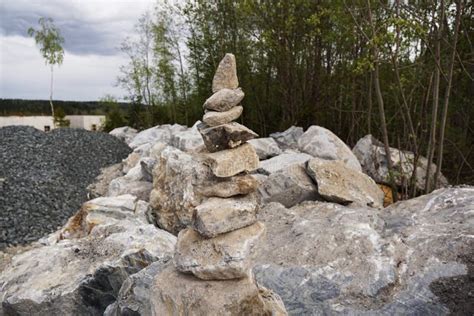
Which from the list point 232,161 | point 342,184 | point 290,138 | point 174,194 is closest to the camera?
point 232,161

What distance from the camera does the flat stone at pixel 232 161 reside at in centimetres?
313

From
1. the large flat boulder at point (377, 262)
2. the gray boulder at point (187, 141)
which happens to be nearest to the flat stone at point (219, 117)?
the large flat boulder at point (377, 262)

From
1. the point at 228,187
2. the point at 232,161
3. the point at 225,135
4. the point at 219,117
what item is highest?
the point at 219,117

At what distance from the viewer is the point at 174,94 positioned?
18.8 metres

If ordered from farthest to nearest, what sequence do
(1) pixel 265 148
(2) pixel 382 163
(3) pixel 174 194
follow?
(1) pixel 265 148
(2) pixel 382 163
(3) pixel 174 194

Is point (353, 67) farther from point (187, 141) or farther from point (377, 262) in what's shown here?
point (377, 262)

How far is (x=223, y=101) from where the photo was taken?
128 inches

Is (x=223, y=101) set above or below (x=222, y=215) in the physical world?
above

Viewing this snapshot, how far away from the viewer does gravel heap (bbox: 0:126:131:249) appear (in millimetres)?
8547

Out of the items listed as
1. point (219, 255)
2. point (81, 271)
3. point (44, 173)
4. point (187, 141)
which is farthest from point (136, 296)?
point (44, 173)

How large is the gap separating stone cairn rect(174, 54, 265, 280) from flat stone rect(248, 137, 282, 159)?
20.3 feet

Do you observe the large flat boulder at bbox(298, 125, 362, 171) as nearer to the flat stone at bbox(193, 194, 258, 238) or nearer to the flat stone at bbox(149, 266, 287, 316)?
the flat stone at bbox(193, 194, 258, 238)

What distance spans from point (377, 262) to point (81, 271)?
8.86 feet

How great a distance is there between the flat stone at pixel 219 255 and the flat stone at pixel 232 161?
402mm
